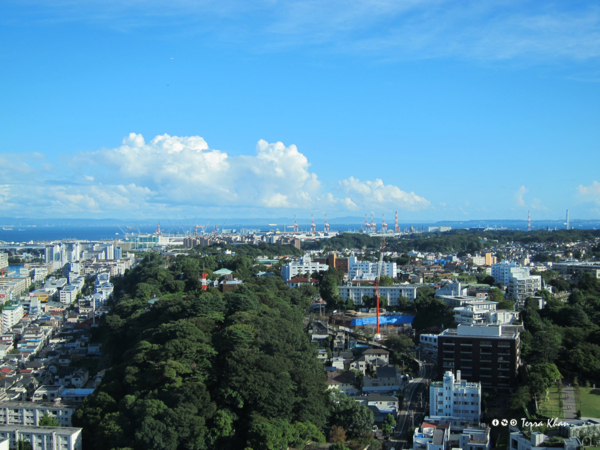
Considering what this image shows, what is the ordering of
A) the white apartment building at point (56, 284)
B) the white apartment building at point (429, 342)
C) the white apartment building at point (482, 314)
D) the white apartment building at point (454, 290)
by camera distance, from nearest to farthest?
the white apartment building at point (482, 314) → the white apartment building at point (429, 342) → the white apartment building at point (454, 290) → the white apartment building at point (56, 284)

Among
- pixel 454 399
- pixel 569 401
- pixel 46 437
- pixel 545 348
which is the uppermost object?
pixel 545 348

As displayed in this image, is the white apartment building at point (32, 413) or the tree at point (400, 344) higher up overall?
the tree at point (400, 344)

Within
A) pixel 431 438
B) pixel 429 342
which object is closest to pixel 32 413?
pixel 431 438

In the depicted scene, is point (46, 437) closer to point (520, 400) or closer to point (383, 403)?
point (383, 403)

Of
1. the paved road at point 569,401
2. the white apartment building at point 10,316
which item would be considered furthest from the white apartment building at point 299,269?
the paved road at point 569,401

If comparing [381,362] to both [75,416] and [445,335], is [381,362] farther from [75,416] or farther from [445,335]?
[75,416]

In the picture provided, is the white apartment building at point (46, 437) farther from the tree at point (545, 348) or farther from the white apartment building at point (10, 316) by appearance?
the white apartment building at point (10, 316)
